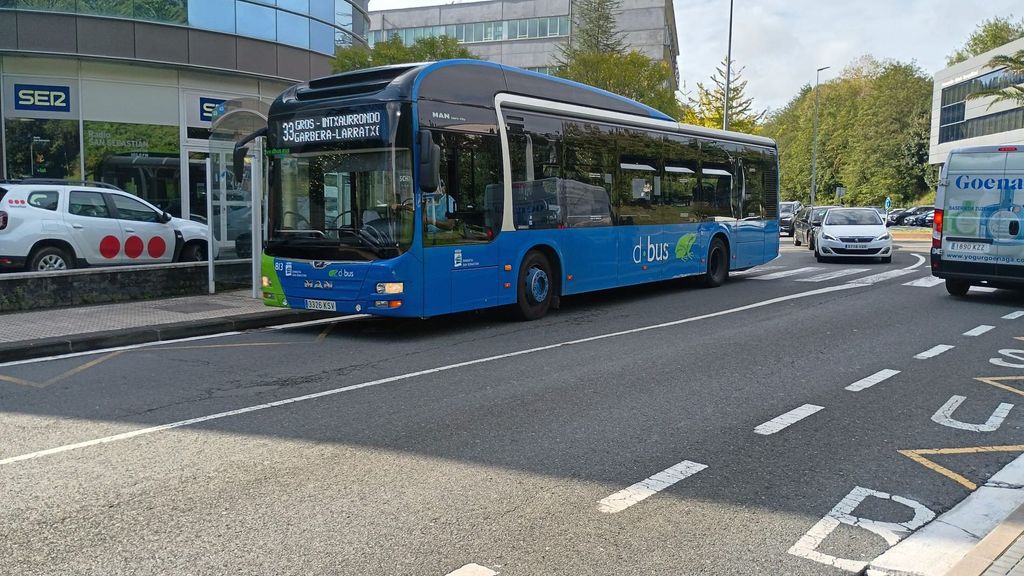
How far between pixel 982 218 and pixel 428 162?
9.57 m

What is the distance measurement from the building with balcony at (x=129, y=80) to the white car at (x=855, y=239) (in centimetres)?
1633

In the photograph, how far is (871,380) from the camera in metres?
8.03

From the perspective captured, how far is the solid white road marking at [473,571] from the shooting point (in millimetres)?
3814

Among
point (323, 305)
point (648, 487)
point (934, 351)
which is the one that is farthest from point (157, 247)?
point (648, 487)

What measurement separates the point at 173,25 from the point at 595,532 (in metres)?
22.3

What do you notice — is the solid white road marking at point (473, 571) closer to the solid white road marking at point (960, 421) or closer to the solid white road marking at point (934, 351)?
the solid white road marking at point (960, 421)

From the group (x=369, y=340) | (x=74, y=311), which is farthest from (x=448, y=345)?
(x=74, y=311)

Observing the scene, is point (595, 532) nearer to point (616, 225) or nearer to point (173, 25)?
point (616, 225)

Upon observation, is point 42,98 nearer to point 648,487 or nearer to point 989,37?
point 648,487

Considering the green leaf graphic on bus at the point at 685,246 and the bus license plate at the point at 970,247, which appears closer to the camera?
the bus license plate at the point at 970,247

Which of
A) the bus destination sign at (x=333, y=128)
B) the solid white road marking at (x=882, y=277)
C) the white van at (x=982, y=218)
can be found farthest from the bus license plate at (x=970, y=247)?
the bus destination sign at (x=333, y=128)

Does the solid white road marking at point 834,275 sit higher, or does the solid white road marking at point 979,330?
the solid white road marking at point 834,275

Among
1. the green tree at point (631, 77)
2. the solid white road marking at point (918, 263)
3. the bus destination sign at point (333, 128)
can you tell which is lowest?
the solid white road marking at point (918, 263)

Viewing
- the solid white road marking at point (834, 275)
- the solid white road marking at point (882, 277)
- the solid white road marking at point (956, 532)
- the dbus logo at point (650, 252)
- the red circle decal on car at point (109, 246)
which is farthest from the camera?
the solid white road marking at point (834, 275)
